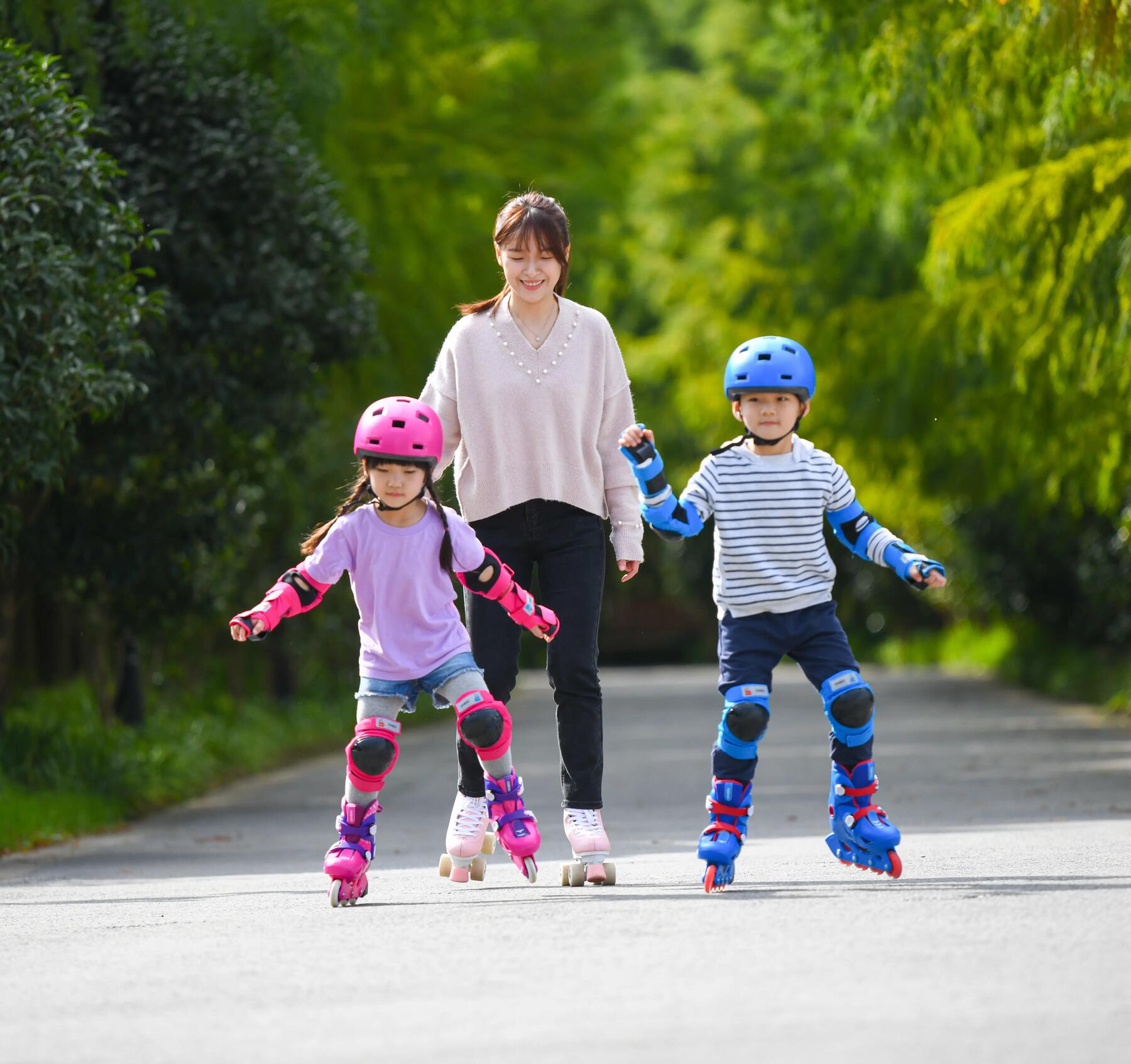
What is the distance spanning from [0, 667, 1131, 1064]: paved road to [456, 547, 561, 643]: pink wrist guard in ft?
2.80

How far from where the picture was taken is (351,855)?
638 cm

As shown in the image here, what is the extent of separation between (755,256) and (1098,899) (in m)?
20.1

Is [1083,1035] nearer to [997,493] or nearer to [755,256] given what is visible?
[997,493]

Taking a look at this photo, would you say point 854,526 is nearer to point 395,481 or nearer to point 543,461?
point 543,461

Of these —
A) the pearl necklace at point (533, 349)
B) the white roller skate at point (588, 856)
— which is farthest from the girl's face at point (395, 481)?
the white roller skate at point (588, 856)

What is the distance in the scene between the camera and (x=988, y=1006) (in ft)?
13.9

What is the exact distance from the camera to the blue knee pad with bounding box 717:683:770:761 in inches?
254

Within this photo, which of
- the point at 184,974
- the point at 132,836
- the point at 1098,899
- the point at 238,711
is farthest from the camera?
the point at 238,711

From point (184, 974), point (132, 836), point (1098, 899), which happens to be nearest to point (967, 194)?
point (132, 836)

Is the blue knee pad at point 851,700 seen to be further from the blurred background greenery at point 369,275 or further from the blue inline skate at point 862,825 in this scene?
the blurred background greenery at point 369,275

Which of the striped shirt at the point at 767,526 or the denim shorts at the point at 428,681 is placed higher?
the striped shirt at the point at 767,526

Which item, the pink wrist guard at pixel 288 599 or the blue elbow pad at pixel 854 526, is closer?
the pink wrist guard at pixel 288 599

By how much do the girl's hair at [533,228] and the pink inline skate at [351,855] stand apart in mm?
1727

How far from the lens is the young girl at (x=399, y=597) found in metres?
6.48
